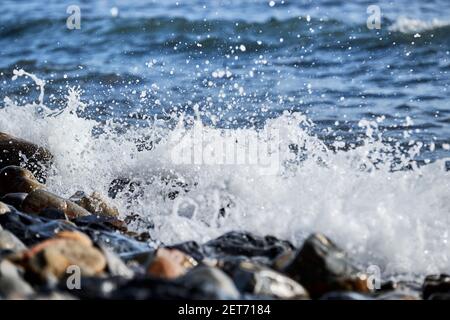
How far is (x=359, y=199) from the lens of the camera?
5613 millimetres

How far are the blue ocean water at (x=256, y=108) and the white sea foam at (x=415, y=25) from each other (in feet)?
0.13

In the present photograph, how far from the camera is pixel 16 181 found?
21.2 feet

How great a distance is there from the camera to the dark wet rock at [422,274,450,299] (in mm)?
4617

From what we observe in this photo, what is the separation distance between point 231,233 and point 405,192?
50.8 inches

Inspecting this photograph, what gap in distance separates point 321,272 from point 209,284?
761 mm

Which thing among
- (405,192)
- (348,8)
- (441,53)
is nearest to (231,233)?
(405,192)

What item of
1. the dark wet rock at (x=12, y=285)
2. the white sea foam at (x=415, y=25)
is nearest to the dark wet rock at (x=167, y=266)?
the dark wet rock at (x=12, y=285)

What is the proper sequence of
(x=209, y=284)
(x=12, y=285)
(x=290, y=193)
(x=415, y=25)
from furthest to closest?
(x=415, y=25) < (x=290, y=193) < (x=209, y=284) < (x=12, y=285)

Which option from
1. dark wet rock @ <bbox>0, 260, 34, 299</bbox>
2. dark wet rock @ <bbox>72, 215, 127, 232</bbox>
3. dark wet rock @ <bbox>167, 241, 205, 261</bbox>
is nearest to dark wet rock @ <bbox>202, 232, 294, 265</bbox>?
dark wet rock @ <bbox>167, 241, 205, 261</bbox>

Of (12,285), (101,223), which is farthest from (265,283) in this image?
(101,223)

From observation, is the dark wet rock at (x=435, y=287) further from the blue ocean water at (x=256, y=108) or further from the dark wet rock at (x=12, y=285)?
the dark wet rock at (x=12, y=285)

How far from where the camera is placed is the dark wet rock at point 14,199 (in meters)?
6.02

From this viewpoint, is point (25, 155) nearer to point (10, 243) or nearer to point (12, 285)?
point (10, 243)
